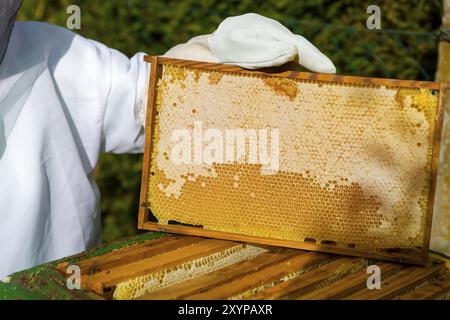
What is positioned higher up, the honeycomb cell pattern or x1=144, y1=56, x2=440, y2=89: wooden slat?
x1=144, y1=56, x2=440, y2=89: wooden slat

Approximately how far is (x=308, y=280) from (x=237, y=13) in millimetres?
2239

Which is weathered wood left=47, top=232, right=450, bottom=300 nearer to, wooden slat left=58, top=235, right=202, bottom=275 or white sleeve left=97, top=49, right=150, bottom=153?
wooden slat left=58, top=235, right=202, bottom=275

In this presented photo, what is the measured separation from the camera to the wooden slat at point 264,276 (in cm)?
139

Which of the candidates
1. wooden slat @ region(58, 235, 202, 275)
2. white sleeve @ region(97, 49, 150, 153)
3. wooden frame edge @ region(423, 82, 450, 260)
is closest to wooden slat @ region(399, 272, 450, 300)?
wooden frame edge @ region(423, 82, 450, 260)

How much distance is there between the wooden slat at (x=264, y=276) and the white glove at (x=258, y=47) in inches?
20.5

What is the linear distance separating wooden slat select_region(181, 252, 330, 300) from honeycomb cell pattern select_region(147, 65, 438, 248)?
0.08 metres

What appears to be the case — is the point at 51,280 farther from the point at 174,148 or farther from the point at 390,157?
the point at 390,157

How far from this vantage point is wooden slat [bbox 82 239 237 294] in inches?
56.2

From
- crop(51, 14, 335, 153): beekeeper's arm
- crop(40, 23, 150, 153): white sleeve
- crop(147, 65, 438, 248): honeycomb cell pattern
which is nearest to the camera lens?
crop(147, 65, 438, 248): honeycomb cell pattern

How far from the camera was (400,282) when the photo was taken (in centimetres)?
148

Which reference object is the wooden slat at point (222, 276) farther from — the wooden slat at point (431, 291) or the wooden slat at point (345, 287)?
the wooden slat at point (431, 291)

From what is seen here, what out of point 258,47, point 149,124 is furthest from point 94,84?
point 258,47

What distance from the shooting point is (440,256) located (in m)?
1.72

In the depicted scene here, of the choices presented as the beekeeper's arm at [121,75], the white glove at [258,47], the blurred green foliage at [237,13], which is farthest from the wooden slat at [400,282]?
the blurred green foliage at [237,13]
